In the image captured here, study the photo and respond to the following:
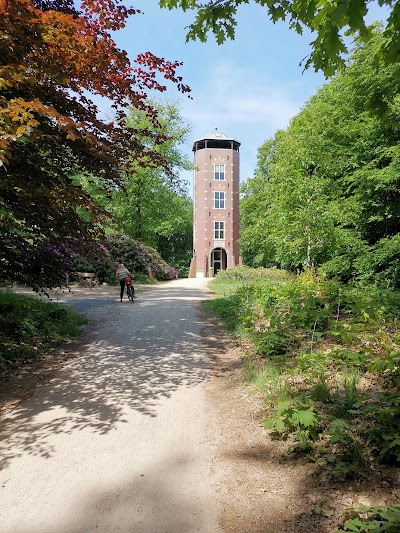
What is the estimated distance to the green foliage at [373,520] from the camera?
2.13m

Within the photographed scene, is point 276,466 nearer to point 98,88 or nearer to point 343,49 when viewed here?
point 343,49

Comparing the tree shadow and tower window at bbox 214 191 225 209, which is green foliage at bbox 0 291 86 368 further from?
tower window at bbox 214 191 225 209

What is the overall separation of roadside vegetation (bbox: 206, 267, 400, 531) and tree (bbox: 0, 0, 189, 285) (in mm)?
3431

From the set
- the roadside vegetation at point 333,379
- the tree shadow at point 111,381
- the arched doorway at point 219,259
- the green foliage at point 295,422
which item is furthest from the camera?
the arched doorway at point 219,259

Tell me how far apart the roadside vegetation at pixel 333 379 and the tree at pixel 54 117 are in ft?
11.3

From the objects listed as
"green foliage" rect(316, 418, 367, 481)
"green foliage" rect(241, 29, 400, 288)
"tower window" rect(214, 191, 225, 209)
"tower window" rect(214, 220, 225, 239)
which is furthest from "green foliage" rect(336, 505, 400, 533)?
"tower window" rect(214, 191, 225, 209)

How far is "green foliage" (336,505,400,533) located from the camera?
6.99ft

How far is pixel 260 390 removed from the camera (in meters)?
4.69

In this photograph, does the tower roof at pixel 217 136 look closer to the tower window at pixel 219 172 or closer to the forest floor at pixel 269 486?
the tower window at pixel 219 172

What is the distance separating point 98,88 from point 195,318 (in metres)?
6.77

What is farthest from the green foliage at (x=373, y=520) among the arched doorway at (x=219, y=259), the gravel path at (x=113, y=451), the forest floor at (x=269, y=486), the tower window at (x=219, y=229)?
the arched doorway at (x=219, y=259)

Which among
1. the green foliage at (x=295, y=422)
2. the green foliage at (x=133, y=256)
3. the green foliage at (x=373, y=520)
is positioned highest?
the green foliage at (x=133, y=256)

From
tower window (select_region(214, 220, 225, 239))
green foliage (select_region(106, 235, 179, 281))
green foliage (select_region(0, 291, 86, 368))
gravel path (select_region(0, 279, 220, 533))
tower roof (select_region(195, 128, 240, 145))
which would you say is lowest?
gravel path (select_region(0, 279, 220, 533))

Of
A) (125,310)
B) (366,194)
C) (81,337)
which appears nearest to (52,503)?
(81,337)
